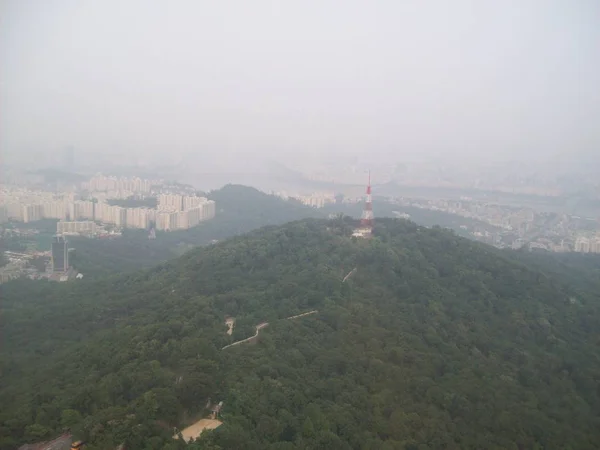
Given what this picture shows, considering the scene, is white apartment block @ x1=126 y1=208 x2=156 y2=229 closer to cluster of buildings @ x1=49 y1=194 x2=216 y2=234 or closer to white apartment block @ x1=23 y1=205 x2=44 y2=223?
cluster of buildings @ x1=49 y1=194 x2=216 y2=234

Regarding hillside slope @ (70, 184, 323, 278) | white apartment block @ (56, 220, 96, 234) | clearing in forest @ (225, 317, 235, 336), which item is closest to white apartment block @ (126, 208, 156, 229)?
hillside slope @ (70, 184, 323, 278)

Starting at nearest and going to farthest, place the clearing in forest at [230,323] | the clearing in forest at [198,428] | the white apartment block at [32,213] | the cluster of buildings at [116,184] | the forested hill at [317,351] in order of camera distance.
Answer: the clearing in forest at [198,428]
the forested hill at [317,351]
the clearing in forest at [230,323]
the white apartment block at [32,213]
the cluster of buildings at [116,184]

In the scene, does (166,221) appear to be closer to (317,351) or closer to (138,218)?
(138,218)

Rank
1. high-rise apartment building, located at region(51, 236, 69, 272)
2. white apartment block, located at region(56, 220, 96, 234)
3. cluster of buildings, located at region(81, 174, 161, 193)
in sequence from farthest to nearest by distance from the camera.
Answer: cluster of buildings, located at region(81, 174, 161, 193) → white apartment block, located at region(56, 220, 96, 234) → high-rise apartment building, located at region(51, 236, 69, 272)

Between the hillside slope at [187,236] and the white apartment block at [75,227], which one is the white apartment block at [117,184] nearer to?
the hillside slope at [187,236]

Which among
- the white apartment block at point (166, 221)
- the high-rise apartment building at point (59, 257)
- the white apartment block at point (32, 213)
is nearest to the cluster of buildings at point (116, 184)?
the white apartment block at point (32, 213)

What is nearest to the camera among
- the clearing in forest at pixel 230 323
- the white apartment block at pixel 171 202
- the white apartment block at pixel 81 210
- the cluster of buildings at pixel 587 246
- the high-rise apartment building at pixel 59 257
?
the clearing in forest at pixel 230 323

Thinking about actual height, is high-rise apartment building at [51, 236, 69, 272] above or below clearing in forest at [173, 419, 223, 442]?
below

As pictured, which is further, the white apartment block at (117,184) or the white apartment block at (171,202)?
the white apartment block at (117,184)
